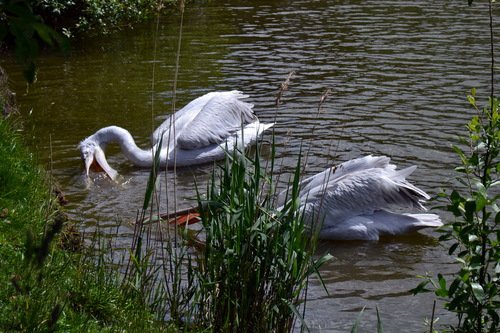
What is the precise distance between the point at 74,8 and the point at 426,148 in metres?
7.20

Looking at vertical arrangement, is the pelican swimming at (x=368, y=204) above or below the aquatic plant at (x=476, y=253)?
below

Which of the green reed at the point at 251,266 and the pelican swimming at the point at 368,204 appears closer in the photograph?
the green reed at the point at 251,266

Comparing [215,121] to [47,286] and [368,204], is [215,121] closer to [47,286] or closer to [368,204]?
[368,204]

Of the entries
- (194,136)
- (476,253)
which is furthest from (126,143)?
(476,253)

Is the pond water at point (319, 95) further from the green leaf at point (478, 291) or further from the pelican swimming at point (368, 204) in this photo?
the green leaf at point (478, 291)

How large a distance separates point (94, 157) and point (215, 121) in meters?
1.21

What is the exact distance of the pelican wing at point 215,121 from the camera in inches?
319

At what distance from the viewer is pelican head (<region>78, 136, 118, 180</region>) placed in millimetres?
7742

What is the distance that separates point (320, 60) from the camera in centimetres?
1121

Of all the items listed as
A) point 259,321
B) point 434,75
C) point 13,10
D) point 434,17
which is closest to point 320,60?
point 434,75

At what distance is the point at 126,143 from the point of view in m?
7.91

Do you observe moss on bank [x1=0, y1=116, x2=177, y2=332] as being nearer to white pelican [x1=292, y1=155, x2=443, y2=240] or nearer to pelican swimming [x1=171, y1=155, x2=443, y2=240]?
pelican swimming [x1=171, y1=155, x2=443, y2=240]

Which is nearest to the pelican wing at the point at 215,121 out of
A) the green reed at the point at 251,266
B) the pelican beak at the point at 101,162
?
the pelican beak at the point at 101,162

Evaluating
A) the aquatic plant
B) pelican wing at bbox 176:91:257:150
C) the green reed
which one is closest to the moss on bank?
the green reed
